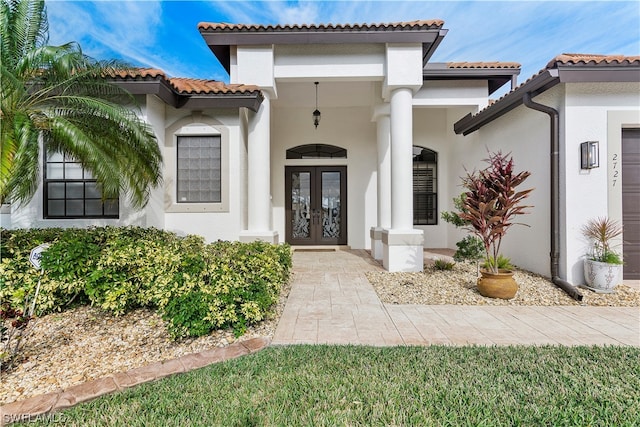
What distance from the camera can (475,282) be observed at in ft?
20.5

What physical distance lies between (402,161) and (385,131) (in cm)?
219

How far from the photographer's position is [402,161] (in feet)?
23.3

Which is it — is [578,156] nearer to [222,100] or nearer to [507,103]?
[507,103]

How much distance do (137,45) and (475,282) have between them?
12.1 m

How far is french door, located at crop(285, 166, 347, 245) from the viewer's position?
1102 centimetres

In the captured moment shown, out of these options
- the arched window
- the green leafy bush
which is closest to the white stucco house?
the arched window

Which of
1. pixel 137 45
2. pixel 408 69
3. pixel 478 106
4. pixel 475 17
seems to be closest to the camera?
pixel 408 69

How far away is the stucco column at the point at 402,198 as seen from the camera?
23.3ft

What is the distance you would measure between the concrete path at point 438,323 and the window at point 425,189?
6.28 m

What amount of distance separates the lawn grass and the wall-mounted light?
12.3 feet

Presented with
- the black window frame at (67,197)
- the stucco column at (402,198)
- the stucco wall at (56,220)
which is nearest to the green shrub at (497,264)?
the stucco column at (402,198)

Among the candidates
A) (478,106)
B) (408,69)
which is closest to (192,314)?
(408,69)

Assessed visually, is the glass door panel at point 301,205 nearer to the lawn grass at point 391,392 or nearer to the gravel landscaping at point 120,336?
the gravel landscaping at point 120,336

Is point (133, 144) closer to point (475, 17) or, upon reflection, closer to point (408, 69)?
point (408, 69)
